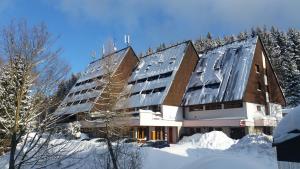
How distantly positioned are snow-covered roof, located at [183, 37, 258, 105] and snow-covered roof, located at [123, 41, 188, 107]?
9.70ft

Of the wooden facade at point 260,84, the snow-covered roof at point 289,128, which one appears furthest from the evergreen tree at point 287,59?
the snow-covered roof at point 289,128

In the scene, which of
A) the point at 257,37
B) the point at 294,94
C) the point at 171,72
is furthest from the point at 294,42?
the point at 171,72

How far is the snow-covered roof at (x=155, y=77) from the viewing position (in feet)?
139

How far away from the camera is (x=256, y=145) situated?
24531 millimetres

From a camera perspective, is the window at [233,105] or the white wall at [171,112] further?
the white wall at [171,112]

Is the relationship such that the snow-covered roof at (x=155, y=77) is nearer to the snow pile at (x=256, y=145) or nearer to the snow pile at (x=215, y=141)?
the snow pile at (x=215, y=141)

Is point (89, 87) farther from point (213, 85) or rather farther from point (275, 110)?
point (275, 110)

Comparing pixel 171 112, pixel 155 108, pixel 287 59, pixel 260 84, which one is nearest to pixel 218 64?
pixel 260 84

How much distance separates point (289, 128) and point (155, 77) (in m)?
38.5

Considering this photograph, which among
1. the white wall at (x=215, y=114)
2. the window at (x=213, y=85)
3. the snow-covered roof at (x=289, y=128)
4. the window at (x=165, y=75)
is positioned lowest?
the snow-covered roof at (x=289, y=128)

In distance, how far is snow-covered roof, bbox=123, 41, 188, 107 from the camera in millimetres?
42419

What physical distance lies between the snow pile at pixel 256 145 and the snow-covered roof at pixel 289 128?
52.9 ft

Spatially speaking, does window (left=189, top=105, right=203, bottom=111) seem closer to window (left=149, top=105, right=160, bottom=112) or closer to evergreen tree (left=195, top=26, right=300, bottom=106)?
window (left=149, top=105, right=160, bottom=112)

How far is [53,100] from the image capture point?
8273 mm
